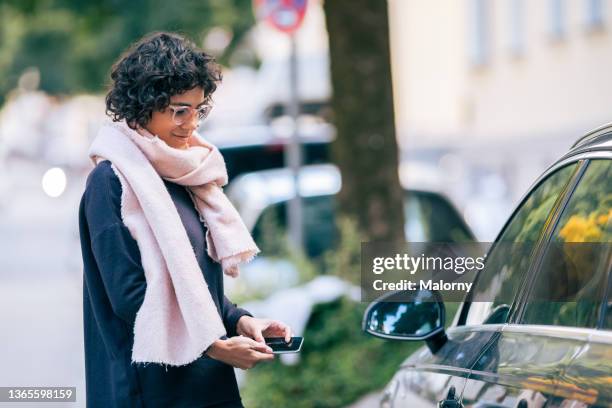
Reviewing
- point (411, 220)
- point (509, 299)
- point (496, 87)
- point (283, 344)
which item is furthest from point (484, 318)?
point (496, 87)

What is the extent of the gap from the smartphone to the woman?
28 mm

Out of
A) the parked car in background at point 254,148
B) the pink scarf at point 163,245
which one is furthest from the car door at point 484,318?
the parked car in background at point 254,148

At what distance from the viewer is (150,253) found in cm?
348

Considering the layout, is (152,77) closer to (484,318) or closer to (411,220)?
(484,318)

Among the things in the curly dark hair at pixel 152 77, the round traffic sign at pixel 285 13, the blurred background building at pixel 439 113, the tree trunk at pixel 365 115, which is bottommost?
the blurred background building at pixel 439 113

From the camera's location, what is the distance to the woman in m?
3.46

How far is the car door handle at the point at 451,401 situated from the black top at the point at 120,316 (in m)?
0.54

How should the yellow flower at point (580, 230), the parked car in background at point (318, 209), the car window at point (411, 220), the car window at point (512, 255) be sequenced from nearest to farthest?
the yellow flower at point (580, 230) < the car window at point (512, 255) < the parked car in background at point (318, 209) < the car window at point (411, 220)

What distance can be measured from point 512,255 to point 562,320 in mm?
666

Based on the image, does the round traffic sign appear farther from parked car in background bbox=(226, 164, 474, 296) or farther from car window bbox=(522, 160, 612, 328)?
car window bbox=(522, 160, 612, 328)

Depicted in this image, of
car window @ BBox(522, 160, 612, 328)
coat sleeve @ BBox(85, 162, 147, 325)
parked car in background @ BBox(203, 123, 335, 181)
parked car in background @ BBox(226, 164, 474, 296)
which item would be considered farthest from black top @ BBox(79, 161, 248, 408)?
parked car in background @ BBox(203, 123, 335, 181)

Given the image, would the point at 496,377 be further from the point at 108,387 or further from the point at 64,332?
the point at 64,332

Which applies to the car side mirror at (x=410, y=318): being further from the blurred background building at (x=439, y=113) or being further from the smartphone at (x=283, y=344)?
the blurred background building at (x=439, y=113)

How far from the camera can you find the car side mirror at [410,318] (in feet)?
12.9
